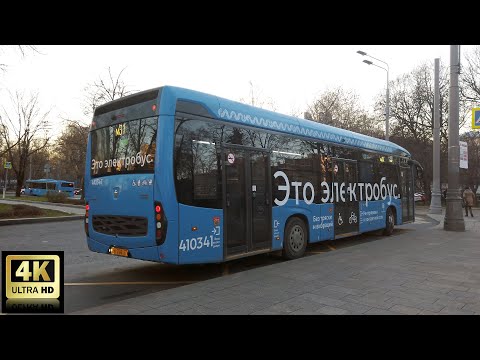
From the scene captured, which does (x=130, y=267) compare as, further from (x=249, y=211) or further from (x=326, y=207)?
→ (x=326, y=207)

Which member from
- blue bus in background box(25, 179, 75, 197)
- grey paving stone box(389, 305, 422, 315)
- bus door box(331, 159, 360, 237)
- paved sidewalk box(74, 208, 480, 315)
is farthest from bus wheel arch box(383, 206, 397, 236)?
blue bus in background box(25, 179, 75, 197)

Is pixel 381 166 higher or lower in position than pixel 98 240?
higher

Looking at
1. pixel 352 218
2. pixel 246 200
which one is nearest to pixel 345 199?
pixel 352 218

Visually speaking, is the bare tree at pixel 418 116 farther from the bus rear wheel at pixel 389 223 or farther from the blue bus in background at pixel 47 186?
the blue bus in background at pixel 47 186

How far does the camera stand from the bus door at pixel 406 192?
13.8m

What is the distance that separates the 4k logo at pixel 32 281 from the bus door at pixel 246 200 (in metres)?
3.21

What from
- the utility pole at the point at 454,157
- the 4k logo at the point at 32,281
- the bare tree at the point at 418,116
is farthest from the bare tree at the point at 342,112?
the 4k logo at the point at 32,281

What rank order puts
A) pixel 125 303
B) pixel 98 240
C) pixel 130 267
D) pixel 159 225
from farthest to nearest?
pixel 130 267, pixel 98 240, pixel 159 225, pixel 125 303

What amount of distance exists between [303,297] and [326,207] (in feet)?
15.3

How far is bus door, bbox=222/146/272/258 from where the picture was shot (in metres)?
6.92

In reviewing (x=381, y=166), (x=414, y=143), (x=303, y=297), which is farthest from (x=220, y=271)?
(x=414, y=143)

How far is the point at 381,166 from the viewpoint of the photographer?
488 inches

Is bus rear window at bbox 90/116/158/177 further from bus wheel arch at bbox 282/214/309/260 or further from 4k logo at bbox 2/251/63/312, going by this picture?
bus wheel arch at bbox 282/214/309/260

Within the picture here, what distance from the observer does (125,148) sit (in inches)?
258
